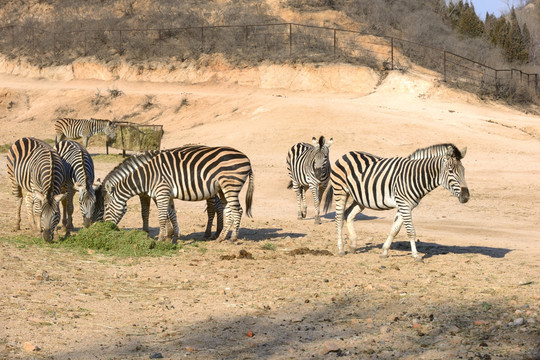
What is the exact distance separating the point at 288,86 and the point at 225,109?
5039 mm

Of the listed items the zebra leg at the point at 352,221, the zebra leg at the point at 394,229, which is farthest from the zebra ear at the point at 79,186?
the zebra leg at the point at 394,229

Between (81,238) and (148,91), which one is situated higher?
(148,91)

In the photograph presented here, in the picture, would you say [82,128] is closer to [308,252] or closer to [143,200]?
[143,200]

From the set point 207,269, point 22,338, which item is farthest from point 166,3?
point 22,338

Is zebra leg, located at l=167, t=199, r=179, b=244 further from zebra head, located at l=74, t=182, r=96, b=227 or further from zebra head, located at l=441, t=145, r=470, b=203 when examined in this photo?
zebra head, located at l=441, t=145, r=470, b=203

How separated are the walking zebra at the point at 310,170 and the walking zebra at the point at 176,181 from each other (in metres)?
3.35

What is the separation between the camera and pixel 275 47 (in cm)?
4219

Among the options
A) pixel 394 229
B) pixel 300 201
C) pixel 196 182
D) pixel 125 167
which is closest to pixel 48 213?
pixel 125 167

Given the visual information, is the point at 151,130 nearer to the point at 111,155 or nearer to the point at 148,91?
the point at 111,155

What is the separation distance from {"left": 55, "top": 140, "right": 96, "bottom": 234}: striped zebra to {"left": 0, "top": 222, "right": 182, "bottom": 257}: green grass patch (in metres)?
0.72

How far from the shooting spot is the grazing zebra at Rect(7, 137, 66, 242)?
11.9m

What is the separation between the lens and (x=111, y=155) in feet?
93.7

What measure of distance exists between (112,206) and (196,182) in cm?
156

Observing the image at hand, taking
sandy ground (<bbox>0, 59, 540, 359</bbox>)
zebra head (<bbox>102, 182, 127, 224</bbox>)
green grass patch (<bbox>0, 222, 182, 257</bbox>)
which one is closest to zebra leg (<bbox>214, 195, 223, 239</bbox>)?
sandy ground (<bbox>0, 59, 540, 359</bbox>)
